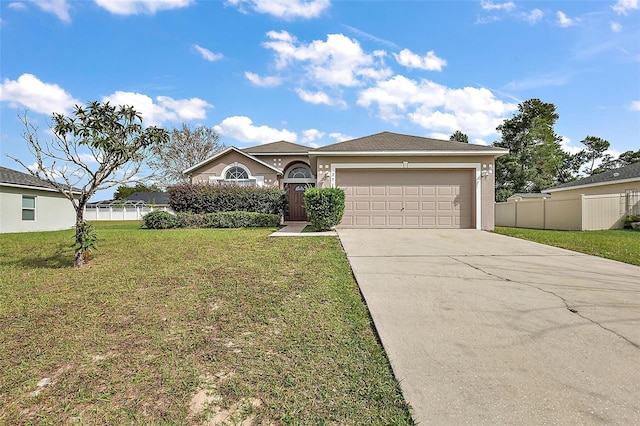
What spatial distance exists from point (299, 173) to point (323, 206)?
9.25m

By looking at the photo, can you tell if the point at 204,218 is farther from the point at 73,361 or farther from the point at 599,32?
the point at 599,32

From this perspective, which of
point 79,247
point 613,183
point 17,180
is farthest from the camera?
point 613,183

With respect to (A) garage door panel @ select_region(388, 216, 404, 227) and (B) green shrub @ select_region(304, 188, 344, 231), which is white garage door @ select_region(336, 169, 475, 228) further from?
(B) green shrub @ select_region(304, 188, 344, 231)

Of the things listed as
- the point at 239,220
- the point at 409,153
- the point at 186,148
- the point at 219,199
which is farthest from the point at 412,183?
the point at 186,148

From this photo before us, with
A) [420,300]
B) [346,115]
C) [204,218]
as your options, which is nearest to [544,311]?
[420,300]

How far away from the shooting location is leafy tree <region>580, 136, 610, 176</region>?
40.4 metres

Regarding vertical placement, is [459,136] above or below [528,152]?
above

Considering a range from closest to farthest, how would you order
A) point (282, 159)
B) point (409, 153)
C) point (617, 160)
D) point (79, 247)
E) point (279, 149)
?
point (79, 247) < point (409, 153) < point (282, 159) < point (279, 149) < point (617, 160)

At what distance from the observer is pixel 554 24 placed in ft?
33.5

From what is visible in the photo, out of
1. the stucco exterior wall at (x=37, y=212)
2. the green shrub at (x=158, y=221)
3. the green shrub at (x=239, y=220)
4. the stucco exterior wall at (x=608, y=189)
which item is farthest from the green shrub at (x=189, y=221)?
the stucco exterior wall at (x=608, y=189)

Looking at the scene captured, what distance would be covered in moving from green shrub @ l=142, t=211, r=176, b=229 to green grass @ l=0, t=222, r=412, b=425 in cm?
823

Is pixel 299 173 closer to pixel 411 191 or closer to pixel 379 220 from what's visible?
pixel 379 220

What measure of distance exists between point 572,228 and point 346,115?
12.5m

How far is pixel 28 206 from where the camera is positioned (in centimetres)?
1590
